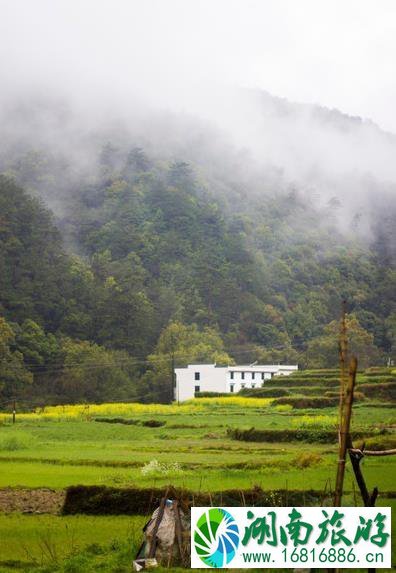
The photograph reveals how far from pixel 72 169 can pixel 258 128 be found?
74141mm

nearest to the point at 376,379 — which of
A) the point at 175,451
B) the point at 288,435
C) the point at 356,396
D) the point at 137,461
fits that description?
the point at 356,396

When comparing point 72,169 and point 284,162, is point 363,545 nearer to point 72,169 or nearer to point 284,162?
point 72,169

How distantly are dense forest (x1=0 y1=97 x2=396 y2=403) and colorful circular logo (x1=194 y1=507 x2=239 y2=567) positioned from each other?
5510 centimetres

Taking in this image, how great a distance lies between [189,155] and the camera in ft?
529

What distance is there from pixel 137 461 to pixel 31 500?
21.9ft

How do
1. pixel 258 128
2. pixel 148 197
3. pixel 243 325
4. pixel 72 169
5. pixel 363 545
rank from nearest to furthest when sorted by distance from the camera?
pixel 363 545 → pixel 243 325 → pixel 148 197 → pixel 72 169 → pixel 258 128

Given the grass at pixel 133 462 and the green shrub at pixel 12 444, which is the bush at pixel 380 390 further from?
the green shrub at pixel 12 444

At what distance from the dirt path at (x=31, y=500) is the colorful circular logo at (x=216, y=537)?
329 inches

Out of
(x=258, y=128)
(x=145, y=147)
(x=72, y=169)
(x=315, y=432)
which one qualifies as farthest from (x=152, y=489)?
(x=258, y=128)

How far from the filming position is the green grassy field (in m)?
12.7

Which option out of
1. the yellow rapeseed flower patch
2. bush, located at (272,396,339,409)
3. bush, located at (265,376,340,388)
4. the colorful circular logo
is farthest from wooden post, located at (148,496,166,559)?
bush, located at (265,376,340,388)

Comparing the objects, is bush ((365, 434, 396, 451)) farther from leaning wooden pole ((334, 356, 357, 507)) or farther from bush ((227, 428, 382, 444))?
leaning wooden pole ((334, 356, 357, 507))

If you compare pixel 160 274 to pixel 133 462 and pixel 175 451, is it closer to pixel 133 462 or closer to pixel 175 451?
pixel 175 451

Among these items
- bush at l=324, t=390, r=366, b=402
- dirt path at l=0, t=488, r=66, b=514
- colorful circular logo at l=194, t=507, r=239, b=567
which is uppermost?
bush at l=324, t=390, r=366, b=402
